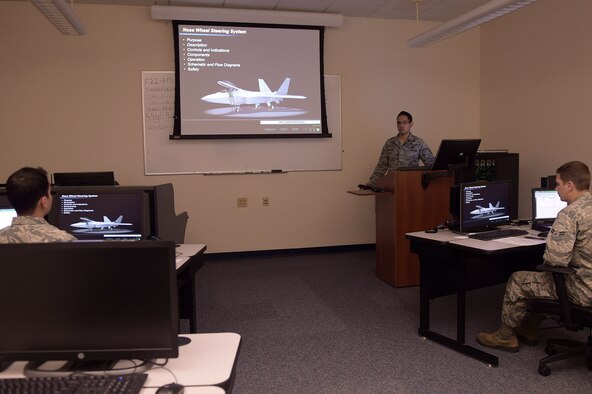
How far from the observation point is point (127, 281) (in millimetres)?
1352

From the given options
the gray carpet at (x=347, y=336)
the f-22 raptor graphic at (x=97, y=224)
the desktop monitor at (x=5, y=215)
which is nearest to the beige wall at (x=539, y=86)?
the gray carpet at (x=347, y=336)

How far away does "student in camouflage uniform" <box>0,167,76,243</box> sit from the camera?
6.02ft

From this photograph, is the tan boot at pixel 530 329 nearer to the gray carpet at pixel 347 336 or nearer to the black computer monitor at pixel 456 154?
the gray carpet at pixel 347 336

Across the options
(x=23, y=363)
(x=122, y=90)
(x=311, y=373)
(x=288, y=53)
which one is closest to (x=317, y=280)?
(x=311, y=373)

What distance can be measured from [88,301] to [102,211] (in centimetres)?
146

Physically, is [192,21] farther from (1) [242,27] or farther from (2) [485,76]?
(2) [485,76]

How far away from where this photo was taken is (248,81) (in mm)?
5410

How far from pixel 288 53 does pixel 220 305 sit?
303 cm

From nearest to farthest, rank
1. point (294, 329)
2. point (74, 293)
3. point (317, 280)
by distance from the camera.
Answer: point (74, 293) < point (294, 329) < point (317, 280)

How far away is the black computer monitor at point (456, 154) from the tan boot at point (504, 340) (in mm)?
1591

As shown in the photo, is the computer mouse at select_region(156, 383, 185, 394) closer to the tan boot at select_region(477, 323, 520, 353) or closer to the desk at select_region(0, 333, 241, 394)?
the desk at select_region(0, 333, 241, 394)

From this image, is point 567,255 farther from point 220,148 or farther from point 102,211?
point 220,148

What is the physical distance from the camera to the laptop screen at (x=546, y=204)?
12.0 ft

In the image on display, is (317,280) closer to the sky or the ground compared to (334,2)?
closer to the ground
